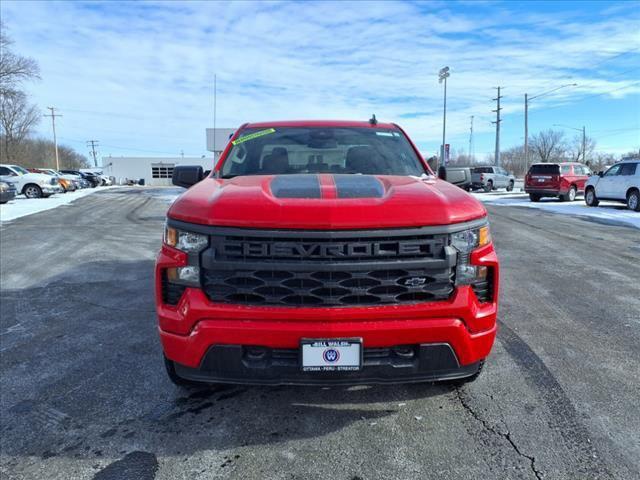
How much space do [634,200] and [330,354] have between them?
17758mm

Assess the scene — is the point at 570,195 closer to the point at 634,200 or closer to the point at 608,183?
the point at 608,183

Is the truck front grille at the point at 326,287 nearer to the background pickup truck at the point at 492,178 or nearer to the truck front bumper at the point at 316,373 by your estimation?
the truck front bumper at the point at 316,373

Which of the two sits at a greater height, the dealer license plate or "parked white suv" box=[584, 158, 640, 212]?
"parked white suv" box=[584, 158, 640, 212]

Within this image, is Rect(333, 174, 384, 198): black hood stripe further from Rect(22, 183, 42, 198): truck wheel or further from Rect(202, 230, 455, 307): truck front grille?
Rect(22, 183, 42, 198): truck wheel

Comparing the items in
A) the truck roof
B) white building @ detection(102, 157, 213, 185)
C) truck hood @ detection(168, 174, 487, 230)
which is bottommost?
truck hood @ detection(168, 174, 487, 230)

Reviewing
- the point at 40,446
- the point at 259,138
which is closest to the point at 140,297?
the point at 259,138

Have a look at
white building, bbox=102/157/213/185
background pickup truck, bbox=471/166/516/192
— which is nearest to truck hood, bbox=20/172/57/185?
background pickup truck, bbox=471/166/516/192

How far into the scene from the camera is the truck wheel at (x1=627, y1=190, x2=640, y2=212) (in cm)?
1581

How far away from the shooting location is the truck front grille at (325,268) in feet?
7.43

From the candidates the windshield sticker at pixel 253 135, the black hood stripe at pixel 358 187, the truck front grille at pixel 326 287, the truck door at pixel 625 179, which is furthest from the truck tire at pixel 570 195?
the truck front grille at pixel 326 287

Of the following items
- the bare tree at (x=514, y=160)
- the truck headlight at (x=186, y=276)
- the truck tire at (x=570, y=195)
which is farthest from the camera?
the bare tree at (x=514, y=160)

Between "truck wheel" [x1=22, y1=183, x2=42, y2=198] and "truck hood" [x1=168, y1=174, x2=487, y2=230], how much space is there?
2438cm

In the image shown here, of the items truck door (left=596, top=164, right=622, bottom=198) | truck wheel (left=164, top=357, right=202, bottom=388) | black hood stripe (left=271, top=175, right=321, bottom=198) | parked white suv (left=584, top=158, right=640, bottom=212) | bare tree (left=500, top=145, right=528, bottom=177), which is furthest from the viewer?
bare tree (left=500, top=145, right=528, bottom=177)

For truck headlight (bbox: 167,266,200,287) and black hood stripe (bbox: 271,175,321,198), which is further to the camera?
black hood stripe (bbox: 271,175,321,198)
